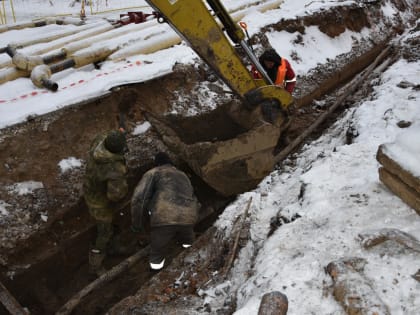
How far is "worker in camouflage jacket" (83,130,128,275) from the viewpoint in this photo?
508cm

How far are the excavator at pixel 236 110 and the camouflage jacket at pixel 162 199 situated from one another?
783mm

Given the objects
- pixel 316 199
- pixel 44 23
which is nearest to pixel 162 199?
pixel 316 199

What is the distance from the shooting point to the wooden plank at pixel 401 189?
151 inches

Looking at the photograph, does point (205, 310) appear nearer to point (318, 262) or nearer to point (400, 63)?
point (318, 262)

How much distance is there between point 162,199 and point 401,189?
109 inches

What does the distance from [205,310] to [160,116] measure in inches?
158

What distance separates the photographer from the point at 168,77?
7523 mm

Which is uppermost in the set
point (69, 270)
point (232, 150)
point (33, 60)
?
point (33, 60)

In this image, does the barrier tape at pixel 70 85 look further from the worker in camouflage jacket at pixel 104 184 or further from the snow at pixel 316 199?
the worker in camouflage jacket at pixel 104 184

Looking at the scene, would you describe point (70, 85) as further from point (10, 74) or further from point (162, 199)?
point (162, 199)

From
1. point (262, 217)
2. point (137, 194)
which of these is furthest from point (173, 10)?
point (262, 217)

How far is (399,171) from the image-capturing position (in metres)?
4.01

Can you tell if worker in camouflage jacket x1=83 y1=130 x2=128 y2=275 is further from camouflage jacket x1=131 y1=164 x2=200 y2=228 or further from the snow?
the snow

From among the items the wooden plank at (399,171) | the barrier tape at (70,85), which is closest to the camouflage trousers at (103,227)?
the barrier tape at (70,85)
